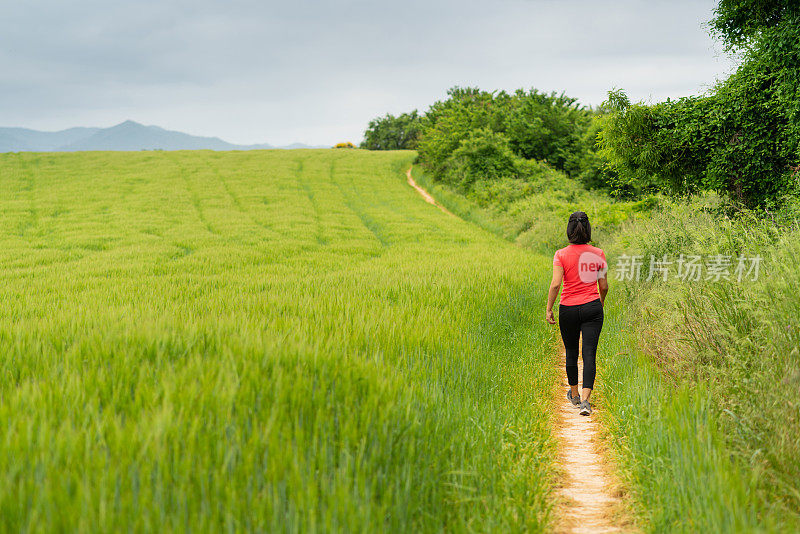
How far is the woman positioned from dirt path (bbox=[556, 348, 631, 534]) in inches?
19.7

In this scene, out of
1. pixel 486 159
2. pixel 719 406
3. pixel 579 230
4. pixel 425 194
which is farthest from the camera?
pixel 425 194

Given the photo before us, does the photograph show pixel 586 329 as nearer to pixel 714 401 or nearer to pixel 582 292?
pixel 582 292

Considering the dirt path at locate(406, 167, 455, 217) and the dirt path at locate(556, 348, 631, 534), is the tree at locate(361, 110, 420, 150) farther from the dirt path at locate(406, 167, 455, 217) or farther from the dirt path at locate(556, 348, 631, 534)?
the dirt path at locate(556, 348, 631, 534)

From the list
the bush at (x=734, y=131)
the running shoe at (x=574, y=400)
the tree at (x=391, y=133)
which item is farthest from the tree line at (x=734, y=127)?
the tree at (x=391, y=133)

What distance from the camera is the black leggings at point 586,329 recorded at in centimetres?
560

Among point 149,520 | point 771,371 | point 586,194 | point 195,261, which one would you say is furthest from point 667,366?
point 586,194

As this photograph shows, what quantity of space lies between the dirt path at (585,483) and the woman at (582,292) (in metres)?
0.50

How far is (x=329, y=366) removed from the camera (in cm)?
347

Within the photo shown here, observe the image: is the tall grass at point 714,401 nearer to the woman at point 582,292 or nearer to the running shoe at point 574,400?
the running shoe at point 574,400

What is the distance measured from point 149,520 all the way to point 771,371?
4128mm

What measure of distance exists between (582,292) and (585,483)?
237 cm

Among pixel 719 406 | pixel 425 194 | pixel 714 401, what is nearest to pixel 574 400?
pixel 714 401

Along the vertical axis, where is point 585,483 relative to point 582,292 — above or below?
below

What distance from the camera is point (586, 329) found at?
5680mm
